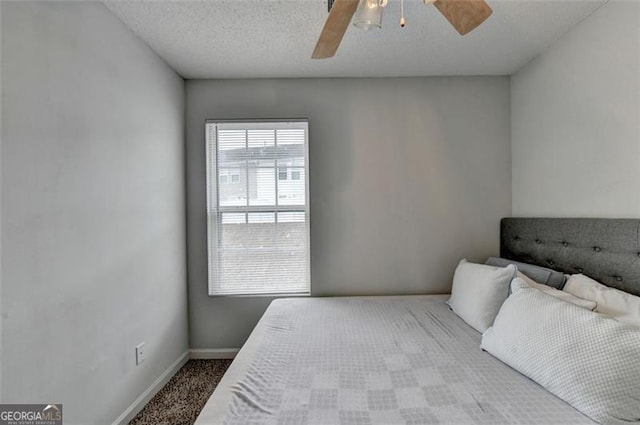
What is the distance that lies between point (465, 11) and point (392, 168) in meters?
1.46

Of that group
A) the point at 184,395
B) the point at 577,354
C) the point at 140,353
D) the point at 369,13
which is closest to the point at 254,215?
the point at 140,353

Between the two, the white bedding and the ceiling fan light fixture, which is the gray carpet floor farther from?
the ceiling fan light fixture

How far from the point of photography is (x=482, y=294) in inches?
72.1

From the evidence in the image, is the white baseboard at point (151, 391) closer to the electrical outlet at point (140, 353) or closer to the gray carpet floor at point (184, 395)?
the gray carpet floor at point (184, 395)

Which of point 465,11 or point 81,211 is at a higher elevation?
point 465,11

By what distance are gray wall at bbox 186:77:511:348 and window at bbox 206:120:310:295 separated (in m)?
0.13

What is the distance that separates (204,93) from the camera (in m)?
2.65

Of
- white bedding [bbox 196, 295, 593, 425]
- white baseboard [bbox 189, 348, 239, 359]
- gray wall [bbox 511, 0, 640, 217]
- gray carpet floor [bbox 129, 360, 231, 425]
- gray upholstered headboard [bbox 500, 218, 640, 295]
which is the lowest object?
gray carpet floor [bbox 129, 360, 231, 425]

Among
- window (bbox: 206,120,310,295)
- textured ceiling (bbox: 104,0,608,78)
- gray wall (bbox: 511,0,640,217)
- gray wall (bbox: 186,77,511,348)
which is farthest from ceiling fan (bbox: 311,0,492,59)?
window (bbox: 206,120,310,295)

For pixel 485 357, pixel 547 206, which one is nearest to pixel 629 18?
pixel 547 206

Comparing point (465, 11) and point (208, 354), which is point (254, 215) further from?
point (465, 11)

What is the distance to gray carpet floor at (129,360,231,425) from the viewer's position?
189 cm

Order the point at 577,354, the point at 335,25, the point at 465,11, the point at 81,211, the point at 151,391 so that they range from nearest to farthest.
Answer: the point at 577,354 < the point at 465,11 < the point at 335,25 < the point at 81,211 < the point at 151,391

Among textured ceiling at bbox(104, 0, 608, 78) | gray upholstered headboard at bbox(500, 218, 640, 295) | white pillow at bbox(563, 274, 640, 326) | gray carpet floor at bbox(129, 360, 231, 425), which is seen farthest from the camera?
gray carpet floor at bbox(129, 360, 231, 425)
